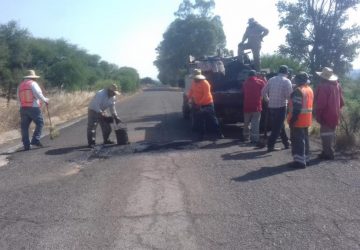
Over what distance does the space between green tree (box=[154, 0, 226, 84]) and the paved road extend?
58.2 metres

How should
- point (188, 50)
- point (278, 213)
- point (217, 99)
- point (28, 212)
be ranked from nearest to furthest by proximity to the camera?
point (278, 213), point (28, 212), point (217, 99), point (188, 50)

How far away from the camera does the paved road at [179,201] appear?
18.4 ft

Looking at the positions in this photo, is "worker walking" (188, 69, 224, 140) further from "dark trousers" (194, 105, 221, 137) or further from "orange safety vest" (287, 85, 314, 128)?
"orange safety vest" (287, 85, 314, 128)

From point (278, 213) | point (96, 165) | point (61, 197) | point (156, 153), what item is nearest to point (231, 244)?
point (278, 213)

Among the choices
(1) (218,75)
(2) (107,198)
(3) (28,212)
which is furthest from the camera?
(1) (218,75)

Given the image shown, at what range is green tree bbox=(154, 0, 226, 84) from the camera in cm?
6906

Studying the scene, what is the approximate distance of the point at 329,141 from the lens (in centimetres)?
994

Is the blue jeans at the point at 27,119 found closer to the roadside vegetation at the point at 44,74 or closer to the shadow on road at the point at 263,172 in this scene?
the roadside vegetation at the point at 44,74

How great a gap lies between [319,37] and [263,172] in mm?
18355

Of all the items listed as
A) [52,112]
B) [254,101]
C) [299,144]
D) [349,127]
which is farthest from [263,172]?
[52,112]

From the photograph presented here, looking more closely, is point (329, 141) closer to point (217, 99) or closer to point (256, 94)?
point (256, 94)

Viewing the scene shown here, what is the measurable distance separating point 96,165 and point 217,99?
15.6 feet

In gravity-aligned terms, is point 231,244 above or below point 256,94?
below

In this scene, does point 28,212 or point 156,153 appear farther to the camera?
point 156,153
